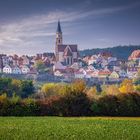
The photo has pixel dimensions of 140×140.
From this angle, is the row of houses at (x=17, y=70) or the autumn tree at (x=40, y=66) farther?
the autumn tree at (x=40, y=66)

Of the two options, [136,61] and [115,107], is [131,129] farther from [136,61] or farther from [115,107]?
[136,61]

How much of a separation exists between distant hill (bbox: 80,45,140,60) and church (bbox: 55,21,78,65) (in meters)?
9.95

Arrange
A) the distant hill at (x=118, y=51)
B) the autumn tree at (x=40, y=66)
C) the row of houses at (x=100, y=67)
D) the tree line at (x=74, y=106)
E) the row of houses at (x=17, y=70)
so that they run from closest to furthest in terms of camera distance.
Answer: the tree line at (x=74, y=106) → the row of houses at (x=100, y=67) → the row of houses at (x=17, y=70) → the autumn tree at (x=40, y=66) → the distant hill at (x=118, y=51)

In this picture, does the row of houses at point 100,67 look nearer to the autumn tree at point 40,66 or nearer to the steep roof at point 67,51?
the autumn tree at point 40,66

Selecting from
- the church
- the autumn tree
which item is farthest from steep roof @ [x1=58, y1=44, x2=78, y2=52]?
the autumn tree

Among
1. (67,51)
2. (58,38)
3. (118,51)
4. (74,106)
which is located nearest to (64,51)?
(67,51)

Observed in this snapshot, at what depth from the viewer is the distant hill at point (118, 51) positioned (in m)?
172

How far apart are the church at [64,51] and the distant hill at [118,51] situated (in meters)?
9.95

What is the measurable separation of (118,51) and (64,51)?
22.5m

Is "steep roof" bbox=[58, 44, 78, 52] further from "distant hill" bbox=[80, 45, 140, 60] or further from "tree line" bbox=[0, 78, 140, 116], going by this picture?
"tree line" bbox=[0, 78, 140, 116]

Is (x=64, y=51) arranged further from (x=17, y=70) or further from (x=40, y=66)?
(x=17, y=70)

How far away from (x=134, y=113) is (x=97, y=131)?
14636mm

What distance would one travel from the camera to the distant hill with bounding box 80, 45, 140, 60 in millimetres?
172300

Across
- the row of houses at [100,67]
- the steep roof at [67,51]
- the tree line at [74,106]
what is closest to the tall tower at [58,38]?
the steep roof at [67,51]
